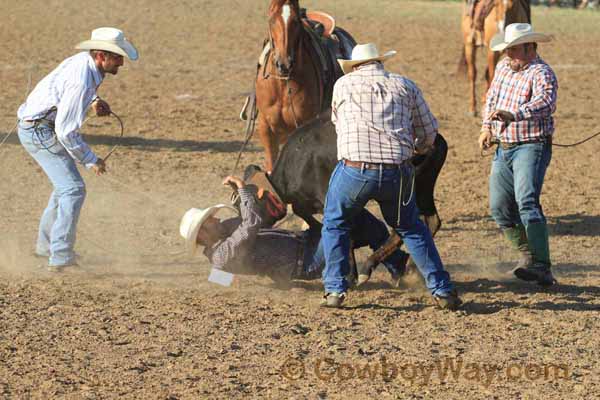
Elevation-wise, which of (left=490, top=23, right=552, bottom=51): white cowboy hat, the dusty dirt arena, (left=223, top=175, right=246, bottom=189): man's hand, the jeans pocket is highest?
(left=490, top=23, right=552, bottom=51): white cowboy hat

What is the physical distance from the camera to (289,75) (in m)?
9.20

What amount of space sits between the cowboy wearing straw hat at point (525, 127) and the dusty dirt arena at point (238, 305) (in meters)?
0.38

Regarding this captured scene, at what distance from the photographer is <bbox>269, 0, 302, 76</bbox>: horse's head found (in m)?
9.09

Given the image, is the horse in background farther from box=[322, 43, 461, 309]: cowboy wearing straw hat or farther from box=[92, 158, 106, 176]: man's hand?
box=[322, 43, 461, 309]: cowboy wearing straw hat

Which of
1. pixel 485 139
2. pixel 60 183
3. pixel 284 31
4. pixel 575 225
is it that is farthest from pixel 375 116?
pixel 575 225

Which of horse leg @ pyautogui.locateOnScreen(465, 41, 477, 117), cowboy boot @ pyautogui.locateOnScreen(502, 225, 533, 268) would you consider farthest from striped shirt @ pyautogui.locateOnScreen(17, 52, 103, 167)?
horse leg @ pyautogui.locateOnScreen(465, 41, 477, 117)

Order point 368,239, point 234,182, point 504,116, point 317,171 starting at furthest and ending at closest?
point 317,171 → point 368,239 → point 234,182 → point 504,116

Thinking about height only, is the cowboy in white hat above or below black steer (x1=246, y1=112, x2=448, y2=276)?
below

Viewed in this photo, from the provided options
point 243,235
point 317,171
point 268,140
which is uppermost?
point 317,171

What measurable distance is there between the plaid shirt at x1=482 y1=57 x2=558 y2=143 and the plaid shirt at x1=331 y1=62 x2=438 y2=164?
3.36ft

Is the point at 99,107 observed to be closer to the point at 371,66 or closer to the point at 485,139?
the point at 371,66

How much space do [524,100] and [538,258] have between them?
1.13 meters

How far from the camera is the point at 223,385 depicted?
5453mm

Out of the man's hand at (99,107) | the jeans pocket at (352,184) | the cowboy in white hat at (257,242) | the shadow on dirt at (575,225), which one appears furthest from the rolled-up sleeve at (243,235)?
the shadow on dirt at (575,225)
